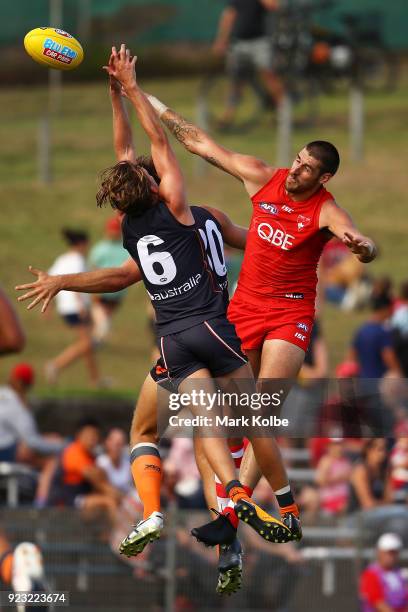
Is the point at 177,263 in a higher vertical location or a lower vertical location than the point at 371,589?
higher

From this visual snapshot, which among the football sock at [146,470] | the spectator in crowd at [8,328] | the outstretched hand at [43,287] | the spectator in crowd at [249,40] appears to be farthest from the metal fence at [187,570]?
the spectator in crowd at [249,40]

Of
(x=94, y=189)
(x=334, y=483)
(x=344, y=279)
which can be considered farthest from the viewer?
(x=94, y=189)

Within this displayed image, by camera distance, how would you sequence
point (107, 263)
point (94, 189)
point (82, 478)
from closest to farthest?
1. point (82, 478)
2. point (107, 263)
3. point (94, 189)

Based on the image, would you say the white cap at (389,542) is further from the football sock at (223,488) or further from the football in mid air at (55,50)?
the football in mid air at (55,50)

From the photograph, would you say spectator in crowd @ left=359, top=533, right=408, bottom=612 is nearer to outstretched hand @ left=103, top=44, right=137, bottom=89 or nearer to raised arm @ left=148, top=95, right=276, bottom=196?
raised arm @ left=148, top=95, right=276, bottom=196

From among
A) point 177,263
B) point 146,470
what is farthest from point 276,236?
point 146,470

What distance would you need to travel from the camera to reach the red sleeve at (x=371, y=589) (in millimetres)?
14641

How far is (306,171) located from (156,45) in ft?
80.0

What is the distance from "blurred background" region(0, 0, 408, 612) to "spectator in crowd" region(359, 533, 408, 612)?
17cm

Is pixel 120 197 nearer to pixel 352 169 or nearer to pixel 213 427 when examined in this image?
pixel 213 427

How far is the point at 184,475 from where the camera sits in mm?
15742

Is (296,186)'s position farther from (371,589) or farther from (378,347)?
(378,347)

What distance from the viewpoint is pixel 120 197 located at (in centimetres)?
881

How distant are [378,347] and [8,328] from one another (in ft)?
33.2
